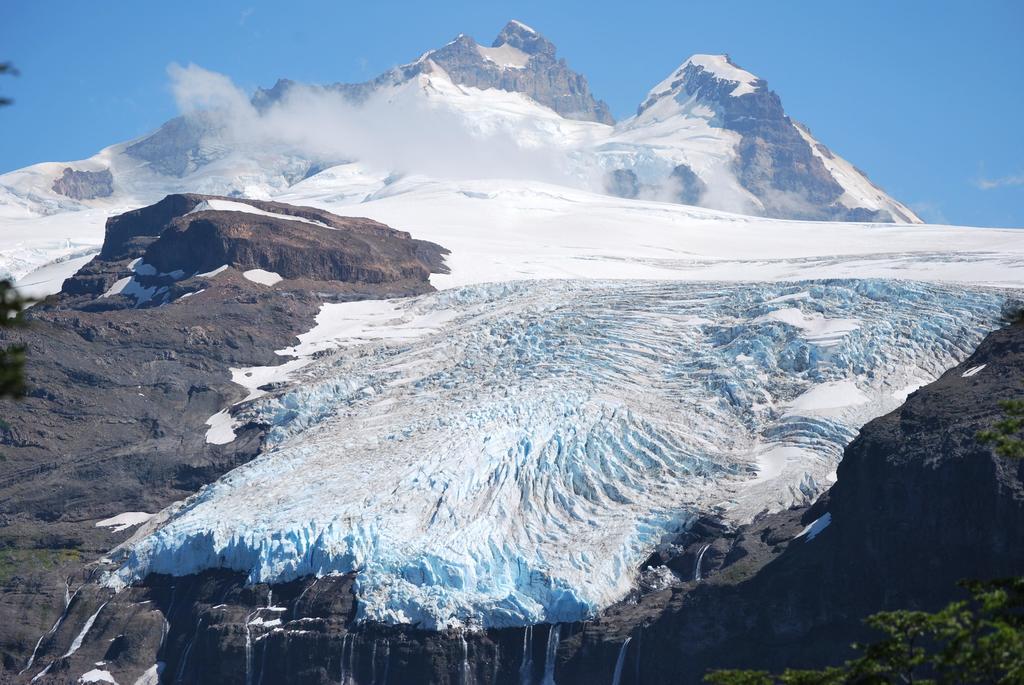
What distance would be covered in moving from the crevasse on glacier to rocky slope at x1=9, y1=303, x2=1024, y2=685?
4.88 feet

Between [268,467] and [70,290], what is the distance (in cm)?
8262

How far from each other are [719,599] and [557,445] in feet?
57.3

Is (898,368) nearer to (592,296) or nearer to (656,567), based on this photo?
(656,567)

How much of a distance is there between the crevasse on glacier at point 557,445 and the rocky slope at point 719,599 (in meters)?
1.49

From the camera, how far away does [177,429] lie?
363 ft

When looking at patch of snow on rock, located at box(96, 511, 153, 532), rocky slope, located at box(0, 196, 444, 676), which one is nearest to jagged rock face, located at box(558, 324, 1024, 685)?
rocky slope, located at box(0, 196, 444, 676)

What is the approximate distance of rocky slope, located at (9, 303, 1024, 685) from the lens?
203ft

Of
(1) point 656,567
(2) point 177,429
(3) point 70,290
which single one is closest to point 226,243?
(3) point 70,290

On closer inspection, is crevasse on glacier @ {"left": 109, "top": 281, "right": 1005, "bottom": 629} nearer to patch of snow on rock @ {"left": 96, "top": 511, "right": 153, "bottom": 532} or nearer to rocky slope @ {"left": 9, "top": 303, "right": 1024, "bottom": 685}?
rocky slope @ {"left": 9, "top": 303, "right": 1024, "bottom": 685}

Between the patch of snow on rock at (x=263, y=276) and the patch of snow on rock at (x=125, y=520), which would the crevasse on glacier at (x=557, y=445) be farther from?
the patch of snow on rock at (x=263, y=276)

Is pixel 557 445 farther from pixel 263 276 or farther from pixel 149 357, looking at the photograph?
pixel 263 276

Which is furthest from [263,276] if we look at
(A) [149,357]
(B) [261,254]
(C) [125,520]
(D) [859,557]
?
(D) [859,557]

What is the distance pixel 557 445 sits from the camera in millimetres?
82125

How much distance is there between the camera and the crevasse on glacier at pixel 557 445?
243ft
